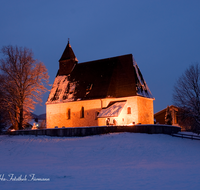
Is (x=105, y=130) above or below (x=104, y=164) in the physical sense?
above

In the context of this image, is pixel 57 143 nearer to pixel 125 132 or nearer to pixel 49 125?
pixel 125 132

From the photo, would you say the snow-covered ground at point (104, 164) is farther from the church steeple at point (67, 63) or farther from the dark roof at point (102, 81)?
the church steeple at point (67, 63)

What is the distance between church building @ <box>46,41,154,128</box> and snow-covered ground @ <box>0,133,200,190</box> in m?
8.17

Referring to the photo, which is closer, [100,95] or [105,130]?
[105,130]

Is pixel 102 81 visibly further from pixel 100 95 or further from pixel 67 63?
pixel 67 63

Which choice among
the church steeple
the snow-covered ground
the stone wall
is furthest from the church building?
the snow-covered ground

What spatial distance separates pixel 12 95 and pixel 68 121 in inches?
360

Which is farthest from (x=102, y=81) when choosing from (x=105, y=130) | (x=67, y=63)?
(x=105, y=130)

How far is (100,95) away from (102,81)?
8.61 feet

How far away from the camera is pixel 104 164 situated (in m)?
16.8

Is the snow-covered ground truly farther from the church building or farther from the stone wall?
the church building

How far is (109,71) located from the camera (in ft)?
130

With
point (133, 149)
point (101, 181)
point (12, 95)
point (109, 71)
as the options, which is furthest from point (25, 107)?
point (101, 181)

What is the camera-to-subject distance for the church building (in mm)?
35406
